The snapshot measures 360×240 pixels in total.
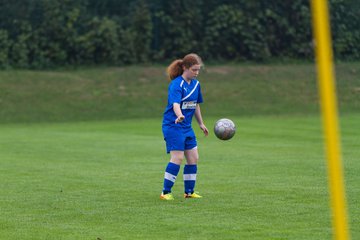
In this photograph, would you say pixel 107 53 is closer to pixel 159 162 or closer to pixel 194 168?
pixel 159 162

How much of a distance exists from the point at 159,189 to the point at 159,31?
108ft

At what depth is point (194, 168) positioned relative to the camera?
12.3 m

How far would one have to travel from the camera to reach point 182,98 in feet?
40.0

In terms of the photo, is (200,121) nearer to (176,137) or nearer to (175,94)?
(176,137)

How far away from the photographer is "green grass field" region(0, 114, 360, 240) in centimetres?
973

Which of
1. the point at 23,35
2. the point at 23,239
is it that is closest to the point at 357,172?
the point at 23,239

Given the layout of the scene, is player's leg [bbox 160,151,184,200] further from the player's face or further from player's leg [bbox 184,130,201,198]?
the player's face

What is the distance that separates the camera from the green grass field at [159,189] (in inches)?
383

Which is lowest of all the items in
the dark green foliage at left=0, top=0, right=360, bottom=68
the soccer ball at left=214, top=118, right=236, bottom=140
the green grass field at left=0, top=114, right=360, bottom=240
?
the green grass field at left=0, top=114, right=360, bottom=240

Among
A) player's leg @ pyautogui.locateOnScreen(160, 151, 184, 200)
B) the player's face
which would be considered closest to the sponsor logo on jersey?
the player's face

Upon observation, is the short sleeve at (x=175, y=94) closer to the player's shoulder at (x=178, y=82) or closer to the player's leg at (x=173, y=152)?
the player's shoulder at (x=178, y=82)

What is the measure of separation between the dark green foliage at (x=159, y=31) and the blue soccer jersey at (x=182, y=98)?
31606mm

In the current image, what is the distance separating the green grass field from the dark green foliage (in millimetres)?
18093

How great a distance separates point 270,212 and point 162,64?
3469cm
